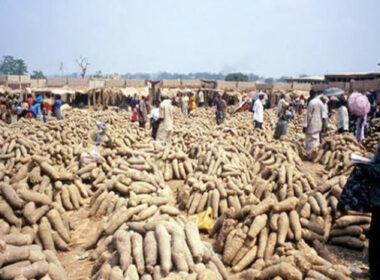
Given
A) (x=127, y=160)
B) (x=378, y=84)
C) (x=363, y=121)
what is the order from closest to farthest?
(x=127, y=160)
(x=363, y=121)
(x=378, y=84)

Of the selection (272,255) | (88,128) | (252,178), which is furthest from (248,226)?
(88,128)

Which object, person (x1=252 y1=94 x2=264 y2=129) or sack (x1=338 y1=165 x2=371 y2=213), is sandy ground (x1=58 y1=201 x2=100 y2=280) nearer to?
sack (x1=338 y1=165 x2=371 y2=213)

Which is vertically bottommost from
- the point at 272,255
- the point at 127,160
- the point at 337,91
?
the point at 272,255

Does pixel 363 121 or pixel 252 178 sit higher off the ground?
pixel 363 121

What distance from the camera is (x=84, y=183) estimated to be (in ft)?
29.9

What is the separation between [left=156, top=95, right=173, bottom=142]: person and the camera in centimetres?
1201

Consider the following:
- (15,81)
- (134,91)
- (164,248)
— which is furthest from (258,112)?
(15,81)

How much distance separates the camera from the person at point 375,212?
4508 mm

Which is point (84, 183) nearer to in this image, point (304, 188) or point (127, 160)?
point (127, 160)

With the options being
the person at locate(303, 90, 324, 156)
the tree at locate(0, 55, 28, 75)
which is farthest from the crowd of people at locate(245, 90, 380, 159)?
the tree at locate(0, 55, 28, 75)

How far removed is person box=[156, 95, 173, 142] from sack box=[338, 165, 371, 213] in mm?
7679

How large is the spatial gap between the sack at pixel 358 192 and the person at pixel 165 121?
768cm

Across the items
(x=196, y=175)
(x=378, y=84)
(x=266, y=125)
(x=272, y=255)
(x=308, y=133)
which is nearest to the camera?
(x=272, y=255)

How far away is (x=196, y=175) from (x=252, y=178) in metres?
1.50
